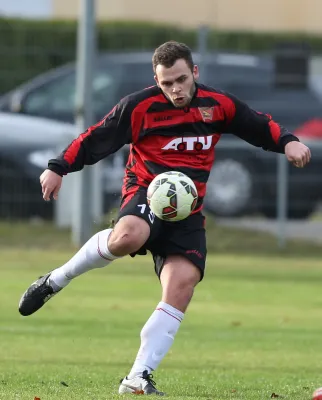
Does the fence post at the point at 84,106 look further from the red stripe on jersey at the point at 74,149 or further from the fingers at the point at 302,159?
the fingers at the point at 302,159

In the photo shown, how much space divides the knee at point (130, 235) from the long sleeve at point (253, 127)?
832mm

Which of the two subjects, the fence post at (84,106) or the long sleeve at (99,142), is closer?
the long sleeve at (99,142)

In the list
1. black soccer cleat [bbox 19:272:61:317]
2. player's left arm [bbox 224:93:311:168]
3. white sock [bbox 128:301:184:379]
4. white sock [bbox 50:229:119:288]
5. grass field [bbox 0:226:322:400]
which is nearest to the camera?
white sock [bbox 128:301:184:379]

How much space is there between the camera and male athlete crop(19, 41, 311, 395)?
22.6 ft

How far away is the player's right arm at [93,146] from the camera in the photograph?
7062 mm

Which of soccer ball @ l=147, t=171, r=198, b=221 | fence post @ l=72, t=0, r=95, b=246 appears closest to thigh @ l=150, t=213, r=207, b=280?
soccer ball @ l=147, t=171, r=198, b=221

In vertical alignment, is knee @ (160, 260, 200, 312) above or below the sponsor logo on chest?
below

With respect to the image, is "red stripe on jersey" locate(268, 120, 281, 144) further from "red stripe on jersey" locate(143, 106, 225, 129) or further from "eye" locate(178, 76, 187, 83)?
"eye" locate(178, 76, 187, 83)

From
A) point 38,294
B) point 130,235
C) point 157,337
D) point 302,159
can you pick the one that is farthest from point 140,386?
point 302,159

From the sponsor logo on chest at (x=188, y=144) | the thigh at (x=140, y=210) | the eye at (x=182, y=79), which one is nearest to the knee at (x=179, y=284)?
the thigh at (x=140, y=210)

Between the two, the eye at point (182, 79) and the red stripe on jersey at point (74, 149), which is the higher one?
the eye at point (182, 79)

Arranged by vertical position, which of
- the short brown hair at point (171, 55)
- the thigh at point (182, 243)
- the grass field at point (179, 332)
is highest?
the short brown hair at point (171, 55)

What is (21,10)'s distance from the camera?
23391mm

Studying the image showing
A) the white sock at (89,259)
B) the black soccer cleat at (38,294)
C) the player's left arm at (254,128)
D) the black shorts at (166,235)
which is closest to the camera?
the black shorts at (166,235)
